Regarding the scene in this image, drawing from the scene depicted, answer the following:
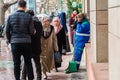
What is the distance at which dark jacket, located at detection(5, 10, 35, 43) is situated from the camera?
8.77 m

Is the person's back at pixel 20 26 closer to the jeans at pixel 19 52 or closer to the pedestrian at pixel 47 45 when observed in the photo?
the jeans at pixel 19 52

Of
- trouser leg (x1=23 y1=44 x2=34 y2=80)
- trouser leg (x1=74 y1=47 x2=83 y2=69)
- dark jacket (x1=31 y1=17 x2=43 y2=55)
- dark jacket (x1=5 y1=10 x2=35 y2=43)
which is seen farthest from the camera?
trouser leg (x1=74 y1=47 x2=83 y2=69)

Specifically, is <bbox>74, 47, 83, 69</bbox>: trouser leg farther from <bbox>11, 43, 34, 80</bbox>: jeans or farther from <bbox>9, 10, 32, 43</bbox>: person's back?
<bbox>9, 10, 32, 43</bbox>: person's back

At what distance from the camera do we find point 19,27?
28.8ft

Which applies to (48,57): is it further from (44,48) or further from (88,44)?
(88,44)

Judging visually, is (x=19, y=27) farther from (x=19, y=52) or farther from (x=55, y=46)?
(x=55, y=46)

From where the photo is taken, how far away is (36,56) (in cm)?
984

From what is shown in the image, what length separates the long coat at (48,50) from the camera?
36.8ft

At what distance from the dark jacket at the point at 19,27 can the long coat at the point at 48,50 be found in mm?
2286

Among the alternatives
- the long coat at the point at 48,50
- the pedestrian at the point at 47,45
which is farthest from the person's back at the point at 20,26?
the long coat at the point at 48,50

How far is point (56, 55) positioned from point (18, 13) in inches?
126

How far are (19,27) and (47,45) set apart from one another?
2.53 m

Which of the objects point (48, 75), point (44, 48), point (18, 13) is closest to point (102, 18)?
point (18, 13)

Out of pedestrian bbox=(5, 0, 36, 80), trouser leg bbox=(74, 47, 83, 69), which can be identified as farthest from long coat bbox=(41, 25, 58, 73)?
pedestrian bbox=(5, 0, 36, 80)
